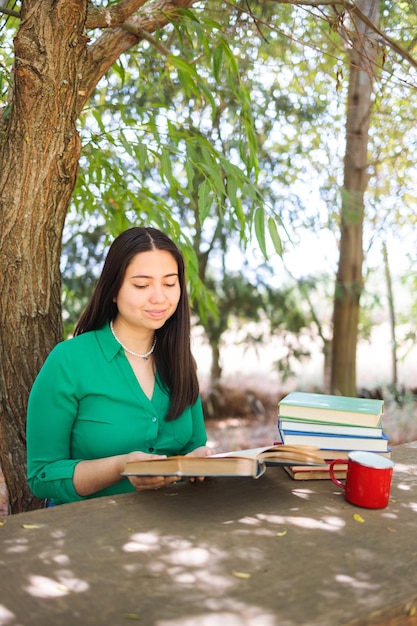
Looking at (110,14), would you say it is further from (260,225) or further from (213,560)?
(213,560)

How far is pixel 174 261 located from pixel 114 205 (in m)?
1.15

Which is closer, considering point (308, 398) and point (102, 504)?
point (102, 504)

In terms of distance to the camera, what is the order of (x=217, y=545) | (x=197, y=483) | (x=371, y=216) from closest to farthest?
(x=217, y=545) → (x=197, y=483) → (x=371, y=216)

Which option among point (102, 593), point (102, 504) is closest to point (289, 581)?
point (102, 593)

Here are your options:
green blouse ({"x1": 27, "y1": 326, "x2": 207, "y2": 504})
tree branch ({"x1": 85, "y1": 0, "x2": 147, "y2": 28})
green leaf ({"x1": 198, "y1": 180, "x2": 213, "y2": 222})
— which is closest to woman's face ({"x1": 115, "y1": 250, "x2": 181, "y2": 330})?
green blouse ({"x1": 27, "y1": 326, "x2": 207, "y2": 504})

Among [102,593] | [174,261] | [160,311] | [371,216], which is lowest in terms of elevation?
[102,593]

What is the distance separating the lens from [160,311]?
6.26 feet

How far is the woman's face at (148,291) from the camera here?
1.90m

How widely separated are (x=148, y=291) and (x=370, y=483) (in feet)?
2.61

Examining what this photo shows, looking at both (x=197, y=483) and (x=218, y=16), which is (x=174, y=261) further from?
(x=218, y=16)

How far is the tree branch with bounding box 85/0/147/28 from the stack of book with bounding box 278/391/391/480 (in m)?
1.36

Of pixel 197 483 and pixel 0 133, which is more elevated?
pixel 0 133

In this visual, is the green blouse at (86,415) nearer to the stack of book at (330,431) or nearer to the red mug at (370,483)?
the stack of book at (330,431)

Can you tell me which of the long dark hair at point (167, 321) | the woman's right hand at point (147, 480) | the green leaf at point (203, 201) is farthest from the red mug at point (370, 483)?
the green leaf at point (203, 201)
